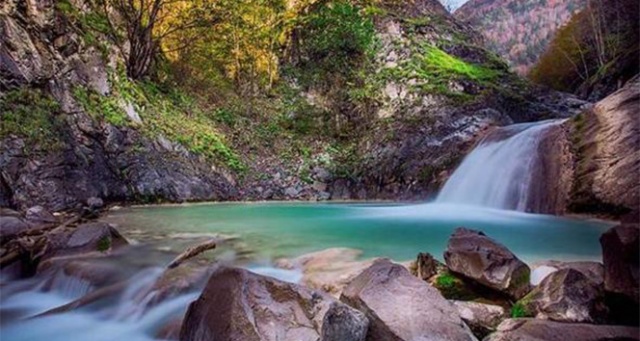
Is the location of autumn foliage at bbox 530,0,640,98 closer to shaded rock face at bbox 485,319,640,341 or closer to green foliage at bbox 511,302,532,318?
green foliage at bbox 511,302,532,318

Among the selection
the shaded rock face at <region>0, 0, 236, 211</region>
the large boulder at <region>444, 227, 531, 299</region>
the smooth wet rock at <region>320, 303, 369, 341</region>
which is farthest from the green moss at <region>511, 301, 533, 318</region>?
the shaded rock face at <region>0, 0, 236, 211</region>

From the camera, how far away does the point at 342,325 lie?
2447 mm

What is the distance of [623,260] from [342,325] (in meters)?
1.66

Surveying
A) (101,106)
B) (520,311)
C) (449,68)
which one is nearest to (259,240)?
(520,311)

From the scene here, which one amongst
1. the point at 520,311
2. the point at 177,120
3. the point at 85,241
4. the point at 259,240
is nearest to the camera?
the point at 520,311

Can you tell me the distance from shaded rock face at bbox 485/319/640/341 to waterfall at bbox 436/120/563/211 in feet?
22.0

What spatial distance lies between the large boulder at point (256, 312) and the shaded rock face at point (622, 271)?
1.53m

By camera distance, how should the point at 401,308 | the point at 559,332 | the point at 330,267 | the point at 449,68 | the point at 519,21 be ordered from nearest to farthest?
the point at 559,332 < the point at 401,308 < the point at 330,267 < the point at 449,68 < the point at 519,21

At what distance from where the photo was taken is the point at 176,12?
14.2m

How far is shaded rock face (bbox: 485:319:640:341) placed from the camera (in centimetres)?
232

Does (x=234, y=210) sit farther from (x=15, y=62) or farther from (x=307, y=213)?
(x=15, y=62)

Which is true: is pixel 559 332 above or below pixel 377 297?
below

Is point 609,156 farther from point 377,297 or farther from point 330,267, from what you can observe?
point 377,297

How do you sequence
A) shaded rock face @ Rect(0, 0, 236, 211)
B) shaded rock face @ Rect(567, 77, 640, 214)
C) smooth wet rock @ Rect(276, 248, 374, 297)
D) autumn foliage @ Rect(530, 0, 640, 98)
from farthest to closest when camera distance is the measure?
autumn foliage @ Rect(530, 0, 640, 98)
shaded rock face @ Rect(0, 0, 236, 211)
shaded rock face @ Rect(567, 77, 640, 214)
smooth wet rock @ Rect(276, 248, 374, 297)
